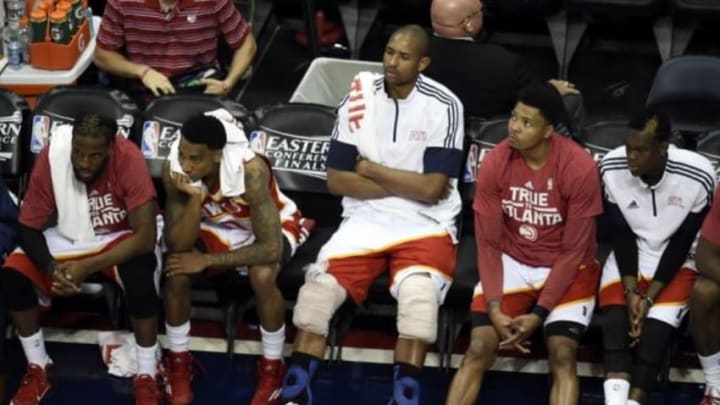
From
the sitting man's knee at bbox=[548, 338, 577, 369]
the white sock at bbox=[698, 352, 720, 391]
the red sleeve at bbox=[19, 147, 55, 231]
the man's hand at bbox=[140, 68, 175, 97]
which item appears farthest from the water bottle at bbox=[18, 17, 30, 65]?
the white sock at bbox=[698, 352, 720, 391]

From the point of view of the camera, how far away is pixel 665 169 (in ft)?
19.5

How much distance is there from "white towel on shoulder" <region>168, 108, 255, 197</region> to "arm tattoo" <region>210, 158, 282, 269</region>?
1.0 inches

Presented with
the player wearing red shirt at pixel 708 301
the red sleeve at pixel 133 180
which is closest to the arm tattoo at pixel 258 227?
the red sleeve at pixel 133 180

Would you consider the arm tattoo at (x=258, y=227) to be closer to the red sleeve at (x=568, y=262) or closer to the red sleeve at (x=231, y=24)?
the red sleeve at (x=568, y=262)

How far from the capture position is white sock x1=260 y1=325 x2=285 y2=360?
6.08 metres

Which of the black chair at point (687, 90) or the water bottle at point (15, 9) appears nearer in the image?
the black chair at point (687, 90)

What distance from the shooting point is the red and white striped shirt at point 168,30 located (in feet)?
22.8

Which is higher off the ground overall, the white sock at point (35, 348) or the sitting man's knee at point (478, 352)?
the sitting man's knee at point (478, 352)

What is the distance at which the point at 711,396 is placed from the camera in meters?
5.96

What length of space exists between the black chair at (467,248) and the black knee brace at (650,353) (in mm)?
675

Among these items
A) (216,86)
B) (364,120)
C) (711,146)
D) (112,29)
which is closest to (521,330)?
(364,120)

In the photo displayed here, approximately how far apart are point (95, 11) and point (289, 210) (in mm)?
2806

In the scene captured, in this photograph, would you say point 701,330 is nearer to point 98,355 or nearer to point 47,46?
point 98,355

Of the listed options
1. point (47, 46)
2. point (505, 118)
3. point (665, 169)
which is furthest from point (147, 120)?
point (665, 169)
